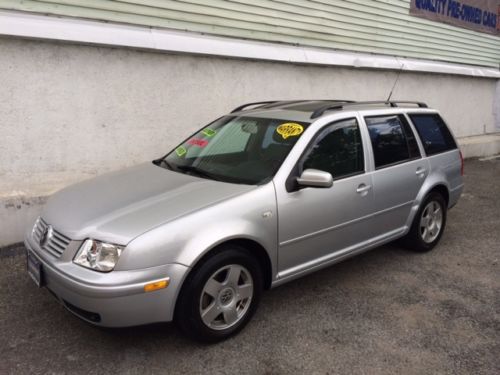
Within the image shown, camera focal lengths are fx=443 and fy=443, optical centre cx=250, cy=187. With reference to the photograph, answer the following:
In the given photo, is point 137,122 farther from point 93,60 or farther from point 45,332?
point 45,332

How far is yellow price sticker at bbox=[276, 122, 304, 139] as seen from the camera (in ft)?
11.3

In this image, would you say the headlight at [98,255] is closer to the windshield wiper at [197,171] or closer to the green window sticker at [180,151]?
the windshield wiper at [197,171]

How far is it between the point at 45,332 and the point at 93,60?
3.24m

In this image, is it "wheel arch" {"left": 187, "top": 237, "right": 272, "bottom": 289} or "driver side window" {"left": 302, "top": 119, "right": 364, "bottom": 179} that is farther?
"driver side window" {"left": 302, "top": 119, "right": 364, "bottom": 179}

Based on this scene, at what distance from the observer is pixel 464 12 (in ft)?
36.1

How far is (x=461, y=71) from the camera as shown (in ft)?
36.0

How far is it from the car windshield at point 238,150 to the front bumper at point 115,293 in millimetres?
980

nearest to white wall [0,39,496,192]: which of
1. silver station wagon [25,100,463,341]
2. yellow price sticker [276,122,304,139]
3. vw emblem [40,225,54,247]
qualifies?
silver station wagon [25,100,463,341]

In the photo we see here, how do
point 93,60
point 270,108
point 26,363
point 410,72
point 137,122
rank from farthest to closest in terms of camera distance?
point 410,72 → point 137,122 → point 93,60 → point 270,108 → point 26,363

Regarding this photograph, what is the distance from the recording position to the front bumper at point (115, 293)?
2492 mm

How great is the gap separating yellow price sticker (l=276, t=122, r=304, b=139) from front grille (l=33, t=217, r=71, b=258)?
1748 mm

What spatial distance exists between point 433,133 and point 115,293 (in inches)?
142

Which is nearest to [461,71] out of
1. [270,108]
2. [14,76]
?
[270,108]

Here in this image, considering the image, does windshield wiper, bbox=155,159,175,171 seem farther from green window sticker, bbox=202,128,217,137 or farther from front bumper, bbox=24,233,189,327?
front bumper, bbox=24,233,189,327
